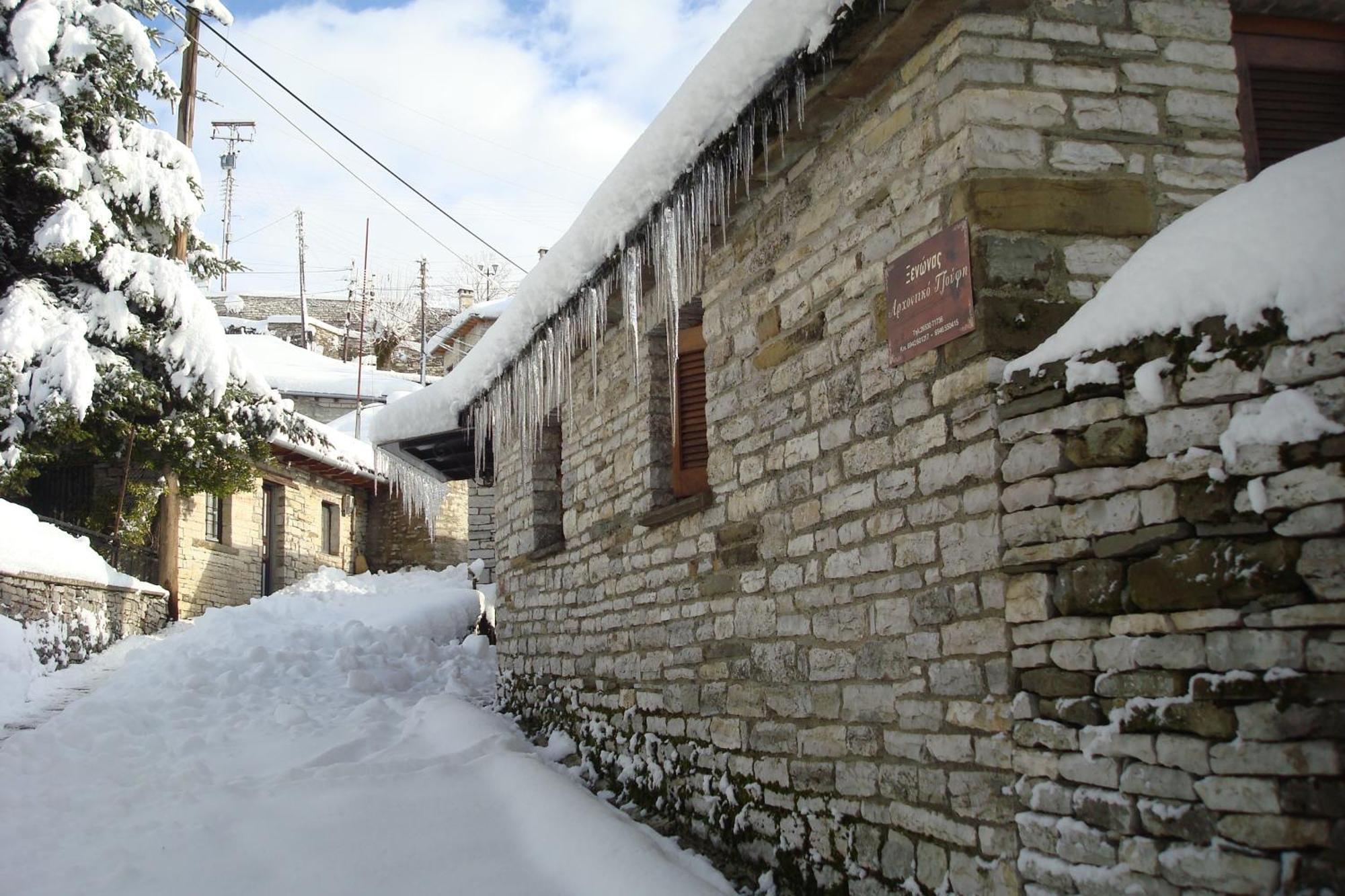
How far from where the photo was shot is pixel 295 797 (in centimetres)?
521

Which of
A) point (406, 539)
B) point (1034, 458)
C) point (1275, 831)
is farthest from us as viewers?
point (406, 539)

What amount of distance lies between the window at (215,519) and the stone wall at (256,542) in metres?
0.06

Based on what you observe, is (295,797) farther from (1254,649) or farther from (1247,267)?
(1247,267)

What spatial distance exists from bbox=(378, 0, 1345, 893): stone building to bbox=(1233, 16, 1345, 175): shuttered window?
1cm

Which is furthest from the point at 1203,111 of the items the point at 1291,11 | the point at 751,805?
the point at 751,805

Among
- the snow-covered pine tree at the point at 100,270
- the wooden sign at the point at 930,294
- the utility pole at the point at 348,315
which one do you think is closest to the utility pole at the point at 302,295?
the utility pole at the point at 348,315

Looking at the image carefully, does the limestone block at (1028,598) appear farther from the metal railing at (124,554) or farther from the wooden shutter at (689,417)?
the metal railing at (124,554)

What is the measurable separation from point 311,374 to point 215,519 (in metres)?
9.29

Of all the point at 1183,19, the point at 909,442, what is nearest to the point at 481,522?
the point at 909,442

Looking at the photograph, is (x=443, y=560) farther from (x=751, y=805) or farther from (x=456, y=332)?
(x=751, y=805)

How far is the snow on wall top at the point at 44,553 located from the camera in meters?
9.23

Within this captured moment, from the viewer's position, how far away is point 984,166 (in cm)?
312

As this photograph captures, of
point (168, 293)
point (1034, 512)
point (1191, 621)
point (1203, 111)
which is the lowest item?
point (1191, 621)

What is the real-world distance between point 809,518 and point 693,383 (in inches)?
65.1
